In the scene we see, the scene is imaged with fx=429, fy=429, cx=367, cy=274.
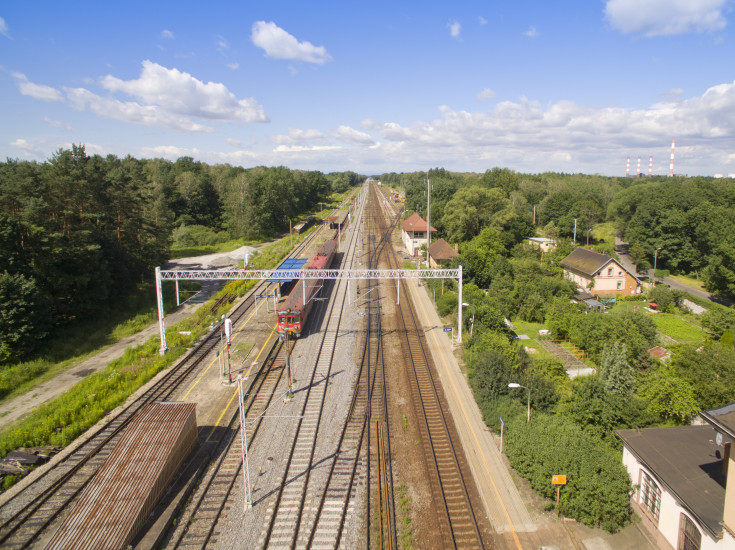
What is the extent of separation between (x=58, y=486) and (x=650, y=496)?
21928mm

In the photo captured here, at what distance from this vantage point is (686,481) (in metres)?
13.9

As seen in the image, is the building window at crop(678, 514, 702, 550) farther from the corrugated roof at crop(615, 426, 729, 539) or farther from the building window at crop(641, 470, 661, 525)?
the building window at crop(641, 470, 661, 525)

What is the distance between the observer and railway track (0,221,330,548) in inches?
571

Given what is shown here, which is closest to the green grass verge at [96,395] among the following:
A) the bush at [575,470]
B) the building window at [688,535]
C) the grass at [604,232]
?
the bush at [575,470]

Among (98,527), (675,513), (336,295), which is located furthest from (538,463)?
(336,295)

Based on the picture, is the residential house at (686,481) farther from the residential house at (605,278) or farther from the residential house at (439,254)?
the residential house at (439,254)

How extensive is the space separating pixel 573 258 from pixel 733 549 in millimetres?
43408

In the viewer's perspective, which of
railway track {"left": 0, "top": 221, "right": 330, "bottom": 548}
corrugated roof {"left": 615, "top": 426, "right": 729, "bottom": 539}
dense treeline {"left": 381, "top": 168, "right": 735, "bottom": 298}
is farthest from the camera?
dense treeline {"left": 381, "top": 168, "right": 735, "bottom": 298}

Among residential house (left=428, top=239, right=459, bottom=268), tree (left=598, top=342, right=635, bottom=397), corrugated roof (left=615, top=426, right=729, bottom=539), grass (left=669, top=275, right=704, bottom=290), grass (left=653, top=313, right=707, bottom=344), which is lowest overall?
grass (left=653, top=313, right=707, bottom=344)

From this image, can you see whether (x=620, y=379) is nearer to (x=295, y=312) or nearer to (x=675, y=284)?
(x=295, y=312)

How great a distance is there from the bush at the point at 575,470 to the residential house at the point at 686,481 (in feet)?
2.51

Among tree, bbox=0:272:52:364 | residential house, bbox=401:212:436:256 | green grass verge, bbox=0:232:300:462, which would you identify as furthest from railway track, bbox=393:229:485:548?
residential house, bbox=401:212:436:256

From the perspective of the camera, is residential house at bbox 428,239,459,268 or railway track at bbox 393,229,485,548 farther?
residential house at bbox 428,239,459,268

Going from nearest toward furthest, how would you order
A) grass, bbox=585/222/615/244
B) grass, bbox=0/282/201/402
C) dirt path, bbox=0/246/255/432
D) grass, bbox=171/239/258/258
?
dirt path, bbox=0/246/255/432, grass, bbox=0/282/201/402, grass, bbox=171/239/258/258, grass, bbox=585/222/615/244
